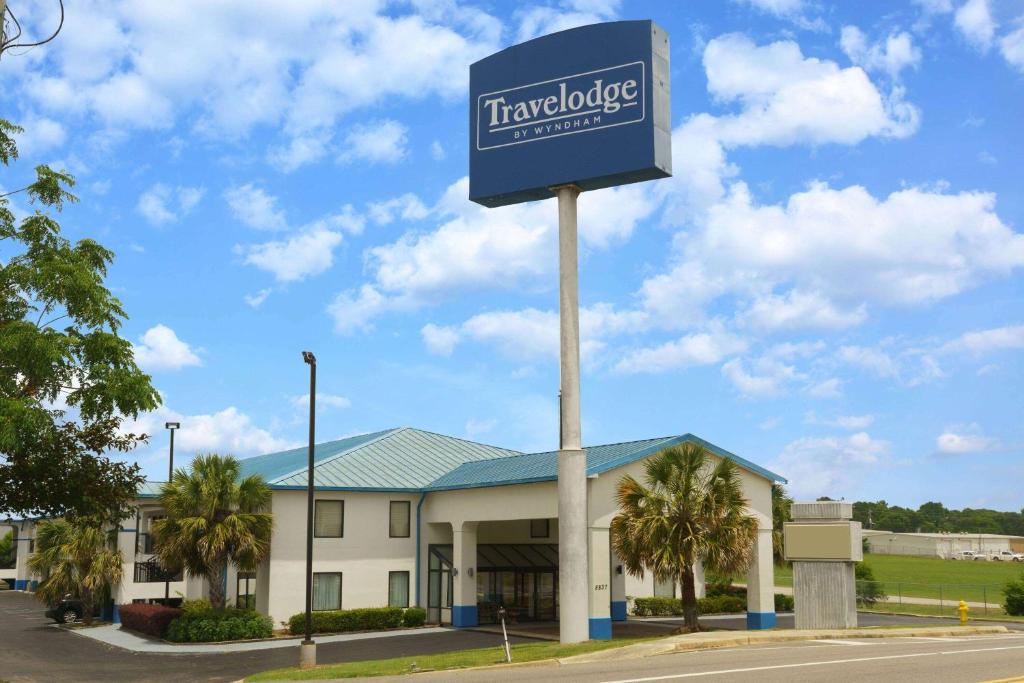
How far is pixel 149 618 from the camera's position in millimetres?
38062

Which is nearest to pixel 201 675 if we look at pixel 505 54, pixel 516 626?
pixel 516 626

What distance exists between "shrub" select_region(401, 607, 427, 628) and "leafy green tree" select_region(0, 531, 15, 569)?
63233mm

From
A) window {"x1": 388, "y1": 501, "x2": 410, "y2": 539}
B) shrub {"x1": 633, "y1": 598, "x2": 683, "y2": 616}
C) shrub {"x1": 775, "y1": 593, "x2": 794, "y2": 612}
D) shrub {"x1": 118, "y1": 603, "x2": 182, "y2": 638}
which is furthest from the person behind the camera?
shrub {"x1": 775, "y1": 593, "x2": 794, "y2": 612}

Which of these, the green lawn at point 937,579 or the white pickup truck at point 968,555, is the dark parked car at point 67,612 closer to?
the green lawn at point 937,579

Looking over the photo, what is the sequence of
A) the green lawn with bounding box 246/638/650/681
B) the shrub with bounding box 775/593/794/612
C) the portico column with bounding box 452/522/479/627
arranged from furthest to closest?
the shrub with bounding box 775/593/794/612 → the portico column with bounding box 452/522/479/627 → the green lawn with bounding box 246/638/650/681

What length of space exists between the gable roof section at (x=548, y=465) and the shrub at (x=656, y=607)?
30.8 ft

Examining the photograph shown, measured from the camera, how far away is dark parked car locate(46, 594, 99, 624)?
149 ft

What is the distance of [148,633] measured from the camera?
38.3 metres

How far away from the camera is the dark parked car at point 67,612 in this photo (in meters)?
45.3

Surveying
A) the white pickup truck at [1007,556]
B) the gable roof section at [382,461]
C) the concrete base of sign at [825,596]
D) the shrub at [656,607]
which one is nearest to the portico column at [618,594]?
the shrub at [656,607]

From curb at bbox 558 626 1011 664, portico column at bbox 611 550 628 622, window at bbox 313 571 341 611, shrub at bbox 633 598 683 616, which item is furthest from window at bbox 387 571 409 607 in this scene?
curb at bbox 558 626 1011 664

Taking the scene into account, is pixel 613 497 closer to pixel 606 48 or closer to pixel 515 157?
pixel 515 157

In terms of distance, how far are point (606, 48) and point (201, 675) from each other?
20947mm

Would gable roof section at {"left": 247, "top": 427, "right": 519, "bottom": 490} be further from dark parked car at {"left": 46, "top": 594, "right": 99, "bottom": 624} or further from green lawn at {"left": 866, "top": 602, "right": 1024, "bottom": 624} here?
green lawn at {"left": 866, "top": 602, "right": 1024, "bottom": 624}
